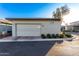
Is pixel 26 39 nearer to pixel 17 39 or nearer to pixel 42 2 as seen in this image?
pixel 17 39

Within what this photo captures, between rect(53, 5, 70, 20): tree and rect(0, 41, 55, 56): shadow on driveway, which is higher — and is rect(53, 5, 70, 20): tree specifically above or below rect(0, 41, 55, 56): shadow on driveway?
above

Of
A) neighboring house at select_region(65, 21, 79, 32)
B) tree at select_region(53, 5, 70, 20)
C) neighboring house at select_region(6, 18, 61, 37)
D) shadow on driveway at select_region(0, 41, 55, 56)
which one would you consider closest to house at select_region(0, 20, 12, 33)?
neighboring house at select_region(6, 18, 61, 37)

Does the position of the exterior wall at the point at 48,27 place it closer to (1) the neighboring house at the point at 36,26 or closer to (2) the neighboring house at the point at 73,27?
(1) the neighboring house at the point at 36,26

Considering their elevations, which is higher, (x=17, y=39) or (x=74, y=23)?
(x=74, y=23)

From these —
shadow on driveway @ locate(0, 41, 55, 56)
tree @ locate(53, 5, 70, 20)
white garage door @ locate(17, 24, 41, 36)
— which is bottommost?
shadow on driveway @ locate(0, 41, 55, 56)

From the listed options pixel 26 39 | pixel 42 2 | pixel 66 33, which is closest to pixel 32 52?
pixel 26 39

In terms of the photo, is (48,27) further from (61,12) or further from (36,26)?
(61,12)

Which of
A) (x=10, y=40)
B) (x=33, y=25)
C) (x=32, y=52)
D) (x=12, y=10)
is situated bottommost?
(x=32, y=52)

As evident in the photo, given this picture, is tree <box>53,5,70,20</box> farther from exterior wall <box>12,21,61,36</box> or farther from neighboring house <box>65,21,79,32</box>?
neighboring house <box>65,21,79,32</box>
